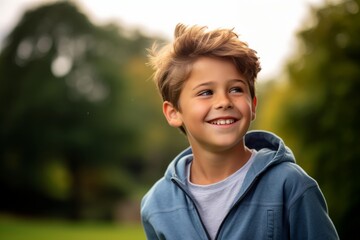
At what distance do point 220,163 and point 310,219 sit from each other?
589 mm

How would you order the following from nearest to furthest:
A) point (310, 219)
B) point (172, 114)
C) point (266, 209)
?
point (310, 219) → point (266, 209) → point (172, 114)

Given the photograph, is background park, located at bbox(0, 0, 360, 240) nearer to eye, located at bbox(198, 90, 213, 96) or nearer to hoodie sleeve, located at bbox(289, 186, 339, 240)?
eye, located at bbox(198, 90, 213, 96)

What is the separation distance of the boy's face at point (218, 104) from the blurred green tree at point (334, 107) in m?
4.47

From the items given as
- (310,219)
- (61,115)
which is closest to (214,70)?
(310,219)

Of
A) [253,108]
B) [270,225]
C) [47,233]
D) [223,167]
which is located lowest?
[47,233]

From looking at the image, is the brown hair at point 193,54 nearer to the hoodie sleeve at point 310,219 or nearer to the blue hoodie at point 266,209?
the blue hoodie at point 266,209

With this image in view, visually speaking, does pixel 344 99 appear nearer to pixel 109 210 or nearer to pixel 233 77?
pixel 233 77

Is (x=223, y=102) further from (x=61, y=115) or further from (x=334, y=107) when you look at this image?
(x=61, y=115)

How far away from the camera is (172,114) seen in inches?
117

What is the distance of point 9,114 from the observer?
25.6 meters

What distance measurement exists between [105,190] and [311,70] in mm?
22789

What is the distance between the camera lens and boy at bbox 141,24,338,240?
2424mm

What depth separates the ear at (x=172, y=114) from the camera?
2926 millimetres

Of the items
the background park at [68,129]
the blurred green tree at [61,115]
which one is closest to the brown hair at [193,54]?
the background park at [68,129]
